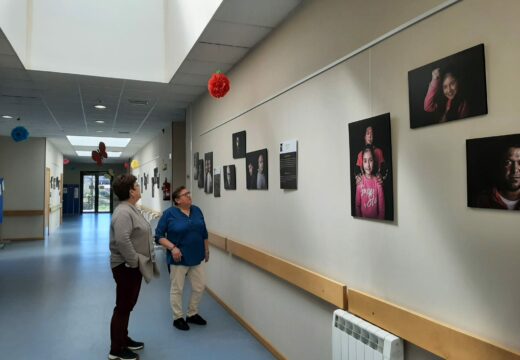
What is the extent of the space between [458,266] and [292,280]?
5.28 feet

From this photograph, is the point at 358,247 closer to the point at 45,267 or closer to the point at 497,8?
the point at 497,8

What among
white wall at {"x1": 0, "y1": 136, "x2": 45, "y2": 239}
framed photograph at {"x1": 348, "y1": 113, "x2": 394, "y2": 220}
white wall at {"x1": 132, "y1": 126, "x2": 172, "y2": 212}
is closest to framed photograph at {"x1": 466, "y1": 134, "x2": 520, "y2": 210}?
framed photograph at {"x1": 348, "y1": 113, "x2": 394, "y2": 220}

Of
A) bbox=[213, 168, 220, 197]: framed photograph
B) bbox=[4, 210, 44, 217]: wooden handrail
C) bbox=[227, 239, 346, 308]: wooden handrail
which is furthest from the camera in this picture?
bbox=[4, 210, 44, 217]: wooden handrail

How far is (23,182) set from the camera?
38.1 ft

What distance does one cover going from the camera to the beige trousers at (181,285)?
4.33 m

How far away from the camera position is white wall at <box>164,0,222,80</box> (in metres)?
3.70

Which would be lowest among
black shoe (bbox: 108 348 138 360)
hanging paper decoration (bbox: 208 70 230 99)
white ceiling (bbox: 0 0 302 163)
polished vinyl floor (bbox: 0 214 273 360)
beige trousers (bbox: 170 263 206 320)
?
polished vinyl floor (bbox: 0 214 273 360)

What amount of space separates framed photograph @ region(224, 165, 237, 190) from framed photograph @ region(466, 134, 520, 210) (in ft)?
10.8

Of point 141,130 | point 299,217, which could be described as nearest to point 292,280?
point 299,217

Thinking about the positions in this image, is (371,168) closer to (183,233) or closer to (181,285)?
(183,233)

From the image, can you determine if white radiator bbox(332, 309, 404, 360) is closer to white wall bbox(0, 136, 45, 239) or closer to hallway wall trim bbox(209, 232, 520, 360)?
hallway wall trim bbox(209, 232, 520, 360)

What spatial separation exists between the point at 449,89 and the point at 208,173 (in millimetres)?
4449

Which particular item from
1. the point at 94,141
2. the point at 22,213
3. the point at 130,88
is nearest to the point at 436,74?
the point at 130,88

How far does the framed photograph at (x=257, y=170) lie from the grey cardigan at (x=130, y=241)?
1.17 metres
